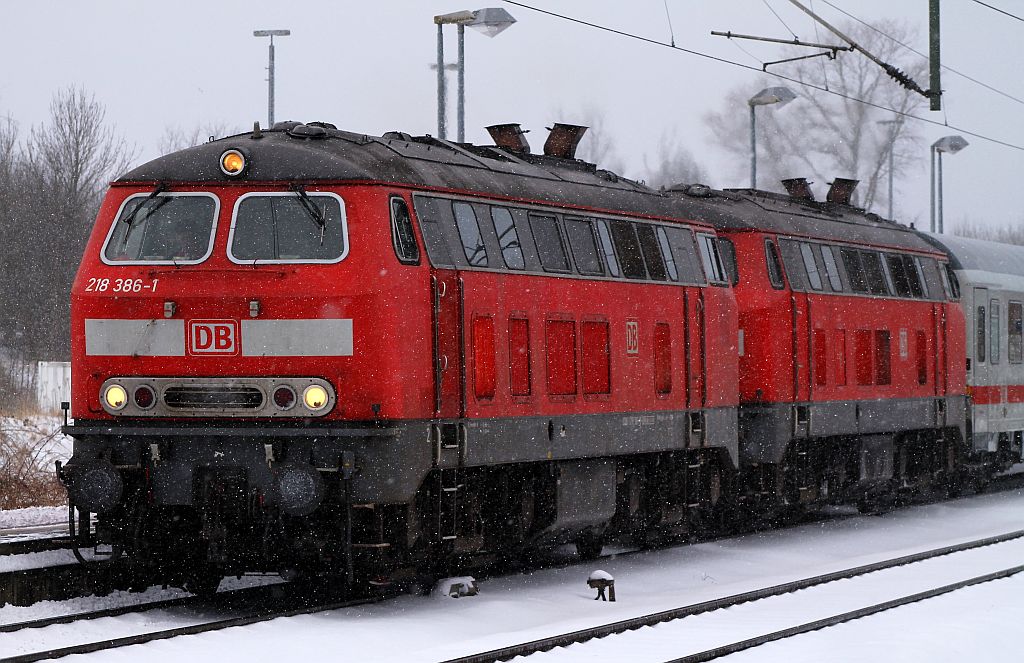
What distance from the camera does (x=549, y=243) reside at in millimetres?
14359

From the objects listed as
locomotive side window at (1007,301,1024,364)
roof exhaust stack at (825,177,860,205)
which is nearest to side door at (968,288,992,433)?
locomotive side window at (1007,301,1024,364)

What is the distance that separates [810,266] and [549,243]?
6914 millimetres

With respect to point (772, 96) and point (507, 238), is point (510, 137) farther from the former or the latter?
point (772, 96)

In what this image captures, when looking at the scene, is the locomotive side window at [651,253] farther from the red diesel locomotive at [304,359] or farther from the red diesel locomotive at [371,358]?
the red diesel locomotive at [304,359]

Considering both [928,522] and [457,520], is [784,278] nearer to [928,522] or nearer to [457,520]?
[928,522]

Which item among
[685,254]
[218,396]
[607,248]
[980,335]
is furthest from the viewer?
[980,335]

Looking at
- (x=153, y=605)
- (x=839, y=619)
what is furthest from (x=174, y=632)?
(x=839, y=619)

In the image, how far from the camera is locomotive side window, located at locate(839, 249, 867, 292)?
69.5 feet

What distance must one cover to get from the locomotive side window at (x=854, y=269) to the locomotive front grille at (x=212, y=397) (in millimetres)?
11424

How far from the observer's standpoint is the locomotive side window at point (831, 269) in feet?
67.8

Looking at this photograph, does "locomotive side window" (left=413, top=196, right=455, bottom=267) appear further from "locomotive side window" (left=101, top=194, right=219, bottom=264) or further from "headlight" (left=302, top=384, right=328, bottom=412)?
"locomotive side window" (left=101, top=194, right=219, bottom=264)

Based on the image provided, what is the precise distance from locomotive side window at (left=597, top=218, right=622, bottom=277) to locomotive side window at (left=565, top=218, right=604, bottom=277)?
14 centimetres

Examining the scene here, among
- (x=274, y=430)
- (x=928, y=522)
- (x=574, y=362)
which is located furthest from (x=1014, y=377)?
(x=274, y=430)

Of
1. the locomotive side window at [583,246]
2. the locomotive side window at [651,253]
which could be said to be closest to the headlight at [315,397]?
the locomotive side window at [583,246]
